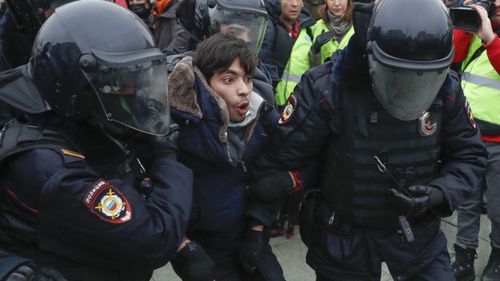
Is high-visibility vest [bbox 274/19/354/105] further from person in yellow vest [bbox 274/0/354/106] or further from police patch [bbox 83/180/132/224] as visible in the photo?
police patch [bbox 83/180/132/224]

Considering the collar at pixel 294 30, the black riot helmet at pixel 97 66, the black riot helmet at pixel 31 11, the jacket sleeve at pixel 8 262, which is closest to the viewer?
the jacket sleeve at pixel 8 262

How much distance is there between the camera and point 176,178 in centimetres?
170

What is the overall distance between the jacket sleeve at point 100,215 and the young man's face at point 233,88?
59 cm

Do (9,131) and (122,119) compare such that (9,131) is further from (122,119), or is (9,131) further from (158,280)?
(158,280)

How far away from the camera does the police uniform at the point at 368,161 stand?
2076 mm

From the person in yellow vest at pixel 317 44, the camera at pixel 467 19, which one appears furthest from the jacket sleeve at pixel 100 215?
the person in yellow vest at pixel 317 44

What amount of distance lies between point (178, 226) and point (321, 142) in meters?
0.81

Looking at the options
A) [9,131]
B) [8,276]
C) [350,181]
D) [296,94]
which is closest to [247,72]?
[296,94]

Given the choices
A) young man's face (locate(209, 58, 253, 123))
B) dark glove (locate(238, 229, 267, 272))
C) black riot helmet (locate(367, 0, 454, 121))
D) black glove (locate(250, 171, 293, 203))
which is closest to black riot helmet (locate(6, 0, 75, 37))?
young man's face (locate(209, 58, 253, 123))

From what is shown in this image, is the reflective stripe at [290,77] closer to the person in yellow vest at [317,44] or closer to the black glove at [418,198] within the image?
the person in yellow vest at [317,44]

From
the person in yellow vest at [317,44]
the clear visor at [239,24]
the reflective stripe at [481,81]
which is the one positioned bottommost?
the person in yellow vest at [317,44]

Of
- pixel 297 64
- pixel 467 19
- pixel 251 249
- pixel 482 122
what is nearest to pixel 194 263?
pixel 251 249

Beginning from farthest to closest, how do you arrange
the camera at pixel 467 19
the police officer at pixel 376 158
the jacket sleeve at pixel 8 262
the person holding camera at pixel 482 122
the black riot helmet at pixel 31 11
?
the person holding camera at pixel 482 122 → the camera at pixel 467 19 → the black riot helmet at pixel 31 11 → the police officer at pixel 376 158 → the jacket sleeve at pixel 8 262

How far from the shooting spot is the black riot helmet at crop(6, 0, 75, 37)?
254cm
